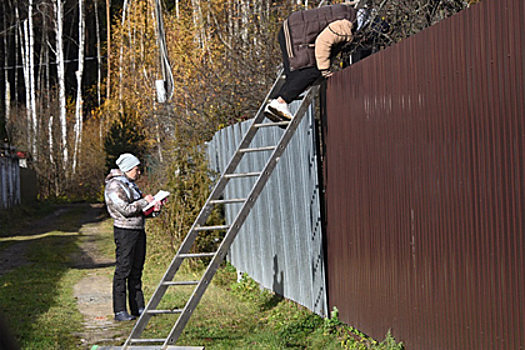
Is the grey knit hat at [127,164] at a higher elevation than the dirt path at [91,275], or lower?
higher

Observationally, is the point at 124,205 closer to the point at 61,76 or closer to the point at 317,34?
the point at 317,34

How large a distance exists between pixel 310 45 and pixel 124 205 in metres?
2.84

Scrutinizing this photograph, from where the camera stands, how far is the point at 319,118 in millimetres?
6832

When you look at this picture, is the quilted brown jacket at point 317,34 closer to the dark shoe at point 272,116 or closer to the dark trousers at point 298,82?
the dark trousers at point 298,82

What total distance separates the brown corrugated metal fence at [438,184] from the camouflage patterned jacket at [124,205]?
2.64m

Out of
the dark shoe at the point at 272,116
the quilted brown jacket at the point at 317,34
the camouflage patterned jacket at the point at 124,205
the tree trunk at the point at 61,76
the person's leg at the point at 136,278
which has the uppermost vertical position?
the tree trunk at the point at 61,76

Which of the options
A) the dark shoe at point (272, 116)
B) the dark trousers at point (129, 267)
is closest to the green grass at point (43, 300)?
the dark trousers at point (129, 267)

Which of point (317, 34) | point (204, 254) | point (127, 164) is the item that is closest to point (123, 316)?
point (127, 164)

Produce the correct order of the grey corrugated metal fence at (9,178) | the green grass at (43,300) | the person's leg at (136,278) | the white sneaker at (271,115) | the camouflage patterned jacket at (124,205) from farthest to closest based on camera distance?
the grey corrugated metal fence at (9,178) → the person's leg at (136,278) → the camouflage patterned jacket at (124,205) → the green grass at (43,300) → the white sneaker at (271,115)

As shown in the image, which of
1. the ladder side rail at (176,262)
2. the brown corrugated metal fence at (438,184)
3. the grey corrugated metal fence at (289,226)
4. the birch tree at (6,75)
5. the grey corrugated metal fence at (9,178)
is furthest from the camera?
the birch tree at (6,75)

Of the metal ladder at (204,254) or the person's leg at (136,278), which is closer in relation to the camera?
the metal ladder at (204,254)

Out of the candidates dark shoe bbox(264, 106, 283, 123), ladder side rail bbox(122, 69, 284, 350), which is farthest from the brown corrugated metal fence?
ladder side rail bbox(122, 69, 284, 350)

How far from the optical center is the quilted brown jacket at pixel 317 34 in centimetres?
648

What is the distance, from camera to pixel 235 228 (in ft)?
20.8
